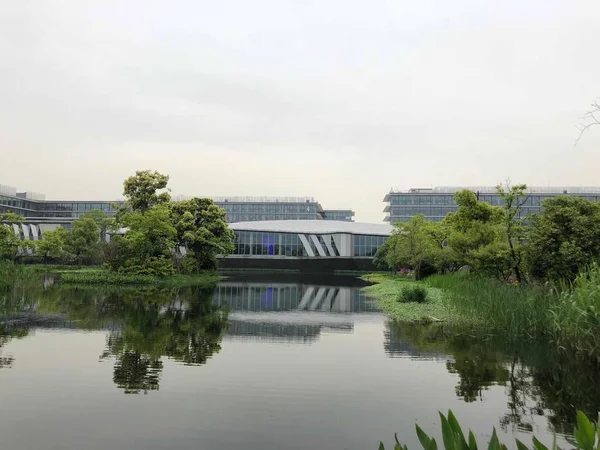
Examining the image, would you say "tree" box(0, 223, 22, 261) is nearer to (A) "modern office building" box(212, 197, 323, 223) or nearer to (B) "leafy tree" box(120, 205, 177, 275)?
(B) "leafy tree" box(120, 205, 177, 275)

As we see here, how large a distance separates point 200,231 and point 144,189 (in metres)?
4.70

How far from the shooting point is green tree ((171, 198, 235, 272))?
34.6 metres

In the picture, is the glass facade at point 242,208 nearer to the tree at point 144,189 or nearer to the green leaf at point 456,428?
the tree at point 144,189

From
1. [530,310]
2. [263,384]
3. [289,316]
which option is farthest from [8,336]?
[530,310]

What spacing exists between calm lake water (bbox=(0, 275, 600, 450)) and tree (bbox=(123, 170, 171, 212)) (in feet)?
66.3

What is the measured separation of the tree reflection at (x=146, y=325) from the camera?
27.2ft

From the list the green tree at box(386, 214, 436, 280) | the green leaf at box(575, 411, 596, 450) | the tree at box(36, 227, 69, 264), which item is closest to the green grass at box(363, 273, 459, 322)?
the green tree at box(386, 214, 436, 280)

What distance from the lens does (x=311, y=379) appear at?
7867mm

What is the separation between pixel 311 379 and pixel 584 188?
96128 mm

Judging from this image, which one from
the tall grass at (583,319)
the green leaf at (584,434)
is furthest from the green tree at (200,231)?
the green leaf at (584,434)

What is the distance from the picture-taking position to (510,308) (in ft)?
38.3

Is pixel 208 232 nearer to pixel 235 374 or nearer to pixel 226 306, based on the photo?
pixel 226 306

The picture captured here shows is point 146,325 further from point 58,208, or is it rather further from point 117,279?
point 58,208

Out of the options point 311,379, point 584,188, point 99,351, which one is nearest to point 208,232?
point 99,351
